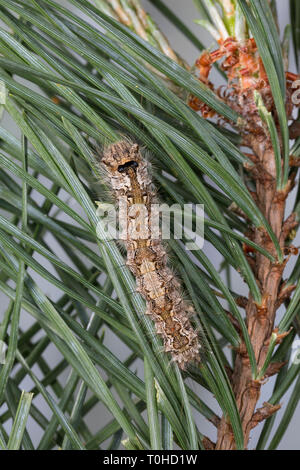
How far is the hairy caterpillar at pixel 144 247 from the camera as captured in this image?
34 cm

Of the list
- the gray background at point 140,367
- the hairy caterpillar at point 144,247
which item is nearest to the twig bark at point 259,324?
the hairy caterpillar at point 144,247

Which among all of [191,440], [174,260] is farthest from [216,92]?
[191,440]

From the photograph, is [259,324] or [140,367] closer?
[259,324]

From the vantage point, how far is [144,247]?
1.14ft

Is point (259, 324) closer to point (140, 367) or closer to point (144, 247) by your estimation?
point (144, 247)

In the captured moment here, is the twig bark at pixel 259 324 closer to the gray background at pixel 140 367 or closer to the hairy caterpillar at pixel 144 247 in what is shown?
the hairy caterpillar at pixel 144 247

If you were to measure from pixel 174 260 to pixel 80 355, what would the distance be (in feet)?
0.31

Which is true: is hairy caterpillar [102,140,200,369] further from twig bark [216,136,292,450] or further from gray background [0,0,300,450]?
gray background [0,0,300,450]

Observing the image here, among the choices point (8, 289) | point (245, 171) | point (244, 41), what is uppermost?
point (244, 41)

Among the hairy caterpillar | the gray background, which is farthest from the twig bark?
the gray background

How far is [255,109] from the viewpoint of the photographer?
1.40 ft

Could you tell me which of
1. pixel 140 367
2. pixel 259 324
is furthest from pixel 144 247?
pixel 140 367

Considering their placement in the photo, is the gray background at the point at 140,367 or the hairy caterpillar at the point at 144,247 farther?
the gray background at the point at 140,367

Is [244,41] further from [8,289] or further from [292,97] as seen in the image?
[8,289]
